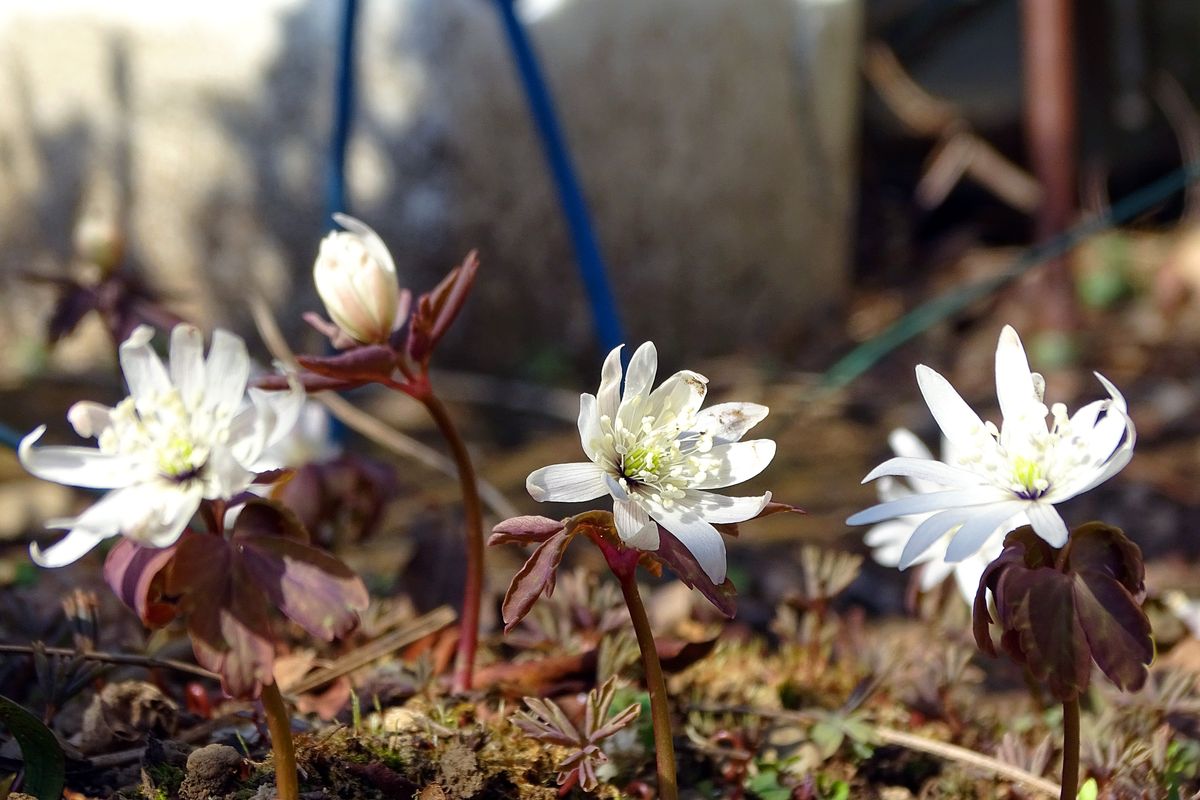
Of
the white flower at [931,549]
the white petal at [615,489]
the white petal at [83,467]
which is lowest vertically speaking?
the white flower at [931,549]

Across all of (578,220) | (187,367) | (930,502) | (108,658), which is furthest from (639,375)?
(578,220)

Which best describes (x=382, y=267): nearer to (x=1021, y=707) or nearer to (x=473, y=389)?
(x=1021, y=707)

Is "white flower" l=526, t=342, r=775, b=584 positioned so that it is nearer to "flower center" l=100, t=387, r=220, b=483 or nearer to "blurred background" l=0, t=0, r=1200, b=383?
"flower center" l=100, t=387, r=220, b=483

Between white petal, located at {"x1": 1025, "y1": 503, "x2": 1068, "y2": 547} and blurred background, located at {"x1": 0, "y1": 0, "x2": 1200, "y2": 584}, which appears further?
blurred background, located at {"x1": 0, "y1": 0, "x2": 1200, "y2": 584}

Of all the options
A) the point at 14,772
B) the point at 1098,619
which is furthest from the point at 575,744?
the point at 14,772

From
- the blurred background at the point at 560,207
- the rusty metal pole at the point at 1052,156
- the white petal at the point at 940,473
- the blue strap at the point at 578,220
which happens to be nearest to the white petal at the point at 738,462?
the white petal at the point at 940,473

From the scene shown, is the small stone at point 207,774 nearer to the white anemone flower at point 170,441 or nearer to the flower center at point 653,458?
the white anemone flower at point 170,441

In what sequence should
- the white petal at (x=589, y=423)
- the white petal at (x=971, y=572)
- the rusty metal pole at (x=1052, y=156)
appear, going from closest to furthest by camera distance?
the white petal at (x=589, y=423)
the white petal at (x=971, y=572)
the rusty metal pole at (x=1052, y=156)

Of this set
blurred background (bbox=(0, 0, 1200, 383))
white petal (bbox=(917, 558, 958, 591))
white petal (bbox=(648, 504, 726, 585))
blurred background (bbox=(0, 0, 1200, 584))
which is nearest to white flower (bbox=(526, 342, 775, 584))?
white petal (bbox=(648, 504, 726, 585))
